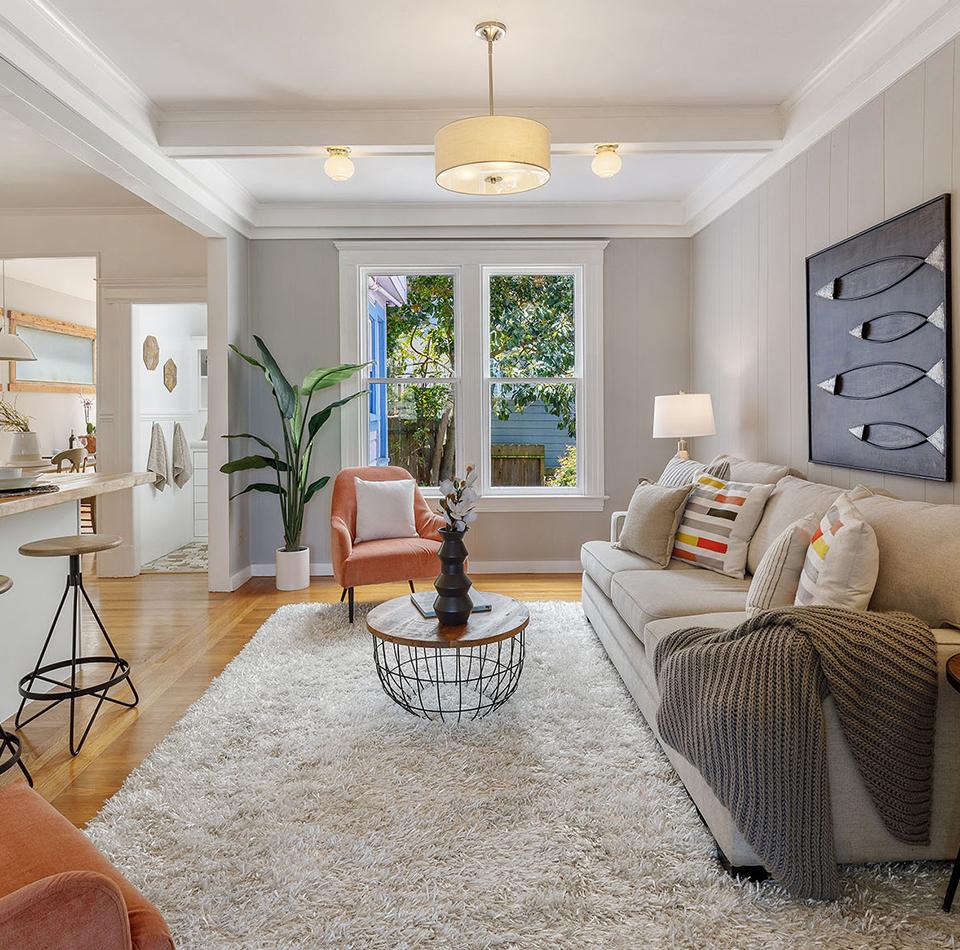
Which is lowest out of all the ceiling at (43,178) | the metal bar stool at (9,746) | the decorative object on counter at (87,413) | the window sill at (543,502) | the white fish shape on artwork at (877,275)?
the metal bar stool at (9,746)

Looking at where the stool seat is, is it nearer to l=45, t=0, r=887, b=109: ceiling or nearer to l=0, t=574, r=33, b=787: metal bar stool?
l=0, t=574, r=33, b=787: metal bar stool

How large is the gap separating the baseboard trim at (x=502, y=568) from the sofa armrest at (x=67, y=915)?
4.49 meters

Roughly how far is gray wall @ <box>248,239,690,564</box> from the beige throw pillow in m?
1.80

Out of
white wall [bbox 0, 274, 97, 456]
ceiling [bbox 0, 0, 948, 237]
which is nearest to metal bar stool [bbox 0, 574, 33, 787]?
ceiling [bbox 0, 0, 948, 237]

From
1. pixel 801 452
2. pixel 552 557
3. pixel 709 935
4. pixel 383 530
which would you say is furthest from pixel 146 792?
pixel 552 557

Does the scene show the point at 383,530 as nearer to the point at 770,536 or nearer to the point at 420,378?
the point at 420,378

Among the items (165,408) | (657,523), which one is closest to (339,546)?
(657,523)

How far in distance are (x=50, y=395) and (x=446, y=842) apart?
662 centimetres

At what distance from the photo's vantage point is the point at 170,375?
6664 millimetres

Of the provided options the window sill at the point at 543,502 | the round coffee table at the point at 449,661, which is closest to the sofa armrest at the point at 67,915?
the round coffee table at the point at 449,661

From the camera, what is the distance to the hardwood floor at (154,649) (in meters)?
2.48

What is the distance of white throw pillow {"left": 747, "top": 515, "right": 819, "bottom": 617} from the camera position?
2357mm

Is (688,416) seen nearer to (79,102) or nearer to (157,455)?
(79,102)

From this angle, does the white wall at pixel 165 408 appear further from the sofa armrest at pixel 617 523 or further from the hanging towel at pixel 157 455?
the sofa armrest at pixel 617 523
